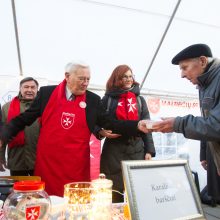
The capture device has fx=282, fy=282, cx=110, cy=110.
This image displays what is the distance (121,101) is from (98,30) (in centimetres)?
118

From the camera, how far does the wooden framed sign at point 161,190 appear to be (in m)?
0.72

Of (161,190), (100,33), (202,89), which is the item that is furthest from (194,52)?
(100,33)

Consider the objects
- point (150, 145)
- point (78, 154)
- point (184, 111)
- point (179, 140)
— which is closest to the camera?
point (78, 154)

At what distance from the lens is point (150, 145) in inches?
80.7

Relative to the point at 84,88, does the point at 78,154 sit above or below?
below

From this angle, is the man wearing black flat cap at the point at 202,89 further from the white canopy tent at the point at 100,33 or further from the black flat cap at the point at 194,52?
the white canopy tent at the point at 100,33

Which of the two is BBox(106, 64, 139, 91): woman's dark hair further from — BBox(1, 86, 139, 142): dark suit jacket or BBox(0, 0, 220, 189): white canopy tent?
BBox(0, 0, 220, 189): white canopy tent

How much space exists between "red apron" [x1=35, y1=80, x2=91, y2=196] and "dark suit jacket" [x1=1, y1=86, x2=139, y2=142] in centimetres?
7

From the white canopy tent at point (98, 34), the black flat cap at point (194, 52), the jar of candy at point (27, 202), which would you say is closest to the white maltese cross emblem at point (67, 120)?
the black flat cap at point (194, 52)

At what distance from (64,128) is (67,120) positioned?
4cm

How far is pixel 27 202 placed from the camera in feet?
2.15

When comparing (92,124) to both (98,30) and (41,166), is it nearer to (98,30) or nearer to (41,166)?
(41,166)

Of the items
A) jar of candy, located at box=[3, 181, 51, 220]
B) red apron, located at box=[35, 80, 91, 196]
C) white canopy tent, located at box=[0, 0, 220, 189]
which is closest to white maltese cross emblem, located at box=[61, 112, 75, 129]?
red apron, located at box=[35, 80, 91, 196]

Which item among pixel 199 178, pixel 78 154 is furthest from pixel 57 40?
pixel 199 178
